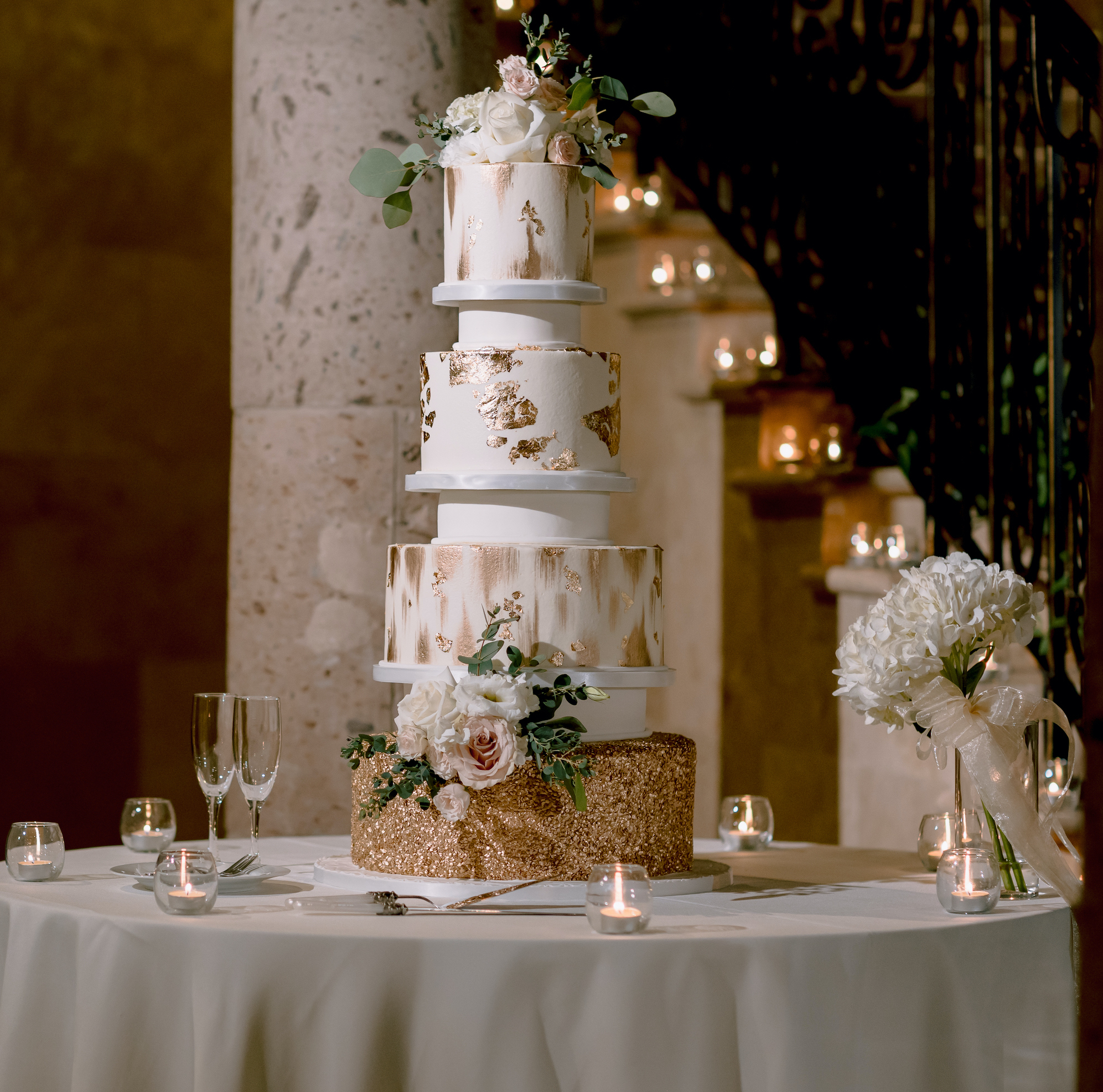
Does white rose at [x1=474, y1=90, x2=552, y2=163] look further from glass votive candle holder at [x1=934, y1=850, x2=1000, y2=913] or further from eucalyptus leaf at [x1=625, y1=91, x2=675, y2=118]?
glass votive candle holder at [x1=934, y1=850, x2=1000, y2=913]

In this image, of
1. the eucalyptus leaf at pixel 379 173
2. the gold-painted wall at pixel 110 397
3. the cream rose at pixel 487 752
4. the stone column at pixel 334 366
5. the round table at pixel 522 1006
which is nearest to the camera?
the round table at pixel 522 1006

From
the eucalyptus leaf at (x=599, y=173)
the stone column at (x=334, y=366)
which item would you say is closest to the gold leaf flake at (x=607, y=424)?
the eucalyptus leaf at (x=599, y=173)

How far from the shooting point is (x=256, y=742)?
2381 mm

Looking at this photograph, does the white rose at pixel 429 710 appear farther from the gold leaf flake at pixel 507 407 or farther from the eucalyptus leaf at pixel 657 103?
the eucalyptus leaf at pixel 657 103

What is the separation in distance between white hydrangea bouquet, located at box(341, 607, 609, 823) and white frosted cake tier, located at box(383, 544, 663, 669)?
5 centimetres

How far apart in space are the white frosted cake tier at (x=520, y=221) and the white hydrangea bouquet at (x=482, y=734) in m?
0.53

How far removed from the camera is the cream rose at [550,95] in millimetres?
2482

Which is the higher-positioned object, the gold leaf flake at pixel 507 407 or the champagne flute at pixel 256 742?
the gold leaf flake at pixel 507 407

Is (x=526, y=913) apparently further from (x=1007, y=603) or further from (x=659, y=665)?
(x=1007, y=603)

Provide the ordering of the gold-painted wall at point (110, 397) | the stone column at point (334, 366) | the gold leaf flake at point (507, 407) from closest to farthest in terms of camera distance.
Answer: the gold leaf flake at point (507, 407), the stone column at point (334, 366), the gold-painted wall at point (110, 397)

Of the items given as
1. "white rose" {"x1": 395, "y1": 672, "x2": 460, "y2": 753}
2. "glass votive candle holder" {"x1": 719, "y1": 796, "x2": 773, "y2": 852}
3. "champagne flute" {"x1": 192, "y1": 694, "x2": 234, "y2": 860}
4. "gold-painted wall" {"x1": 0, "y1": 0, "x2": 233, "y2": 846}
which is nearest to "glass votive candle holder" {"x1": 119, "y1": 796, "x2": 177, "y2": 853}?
"champagne flute" {"x1": 192, "y1": 694, "x2": 234, "y2": 860}

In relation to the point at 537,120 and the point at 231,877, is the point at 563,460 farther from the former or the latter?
the point at 231,877

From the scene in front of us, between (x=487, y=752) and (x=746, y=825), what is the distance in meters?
0.88

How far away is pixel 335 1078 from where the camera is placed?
1929mm
